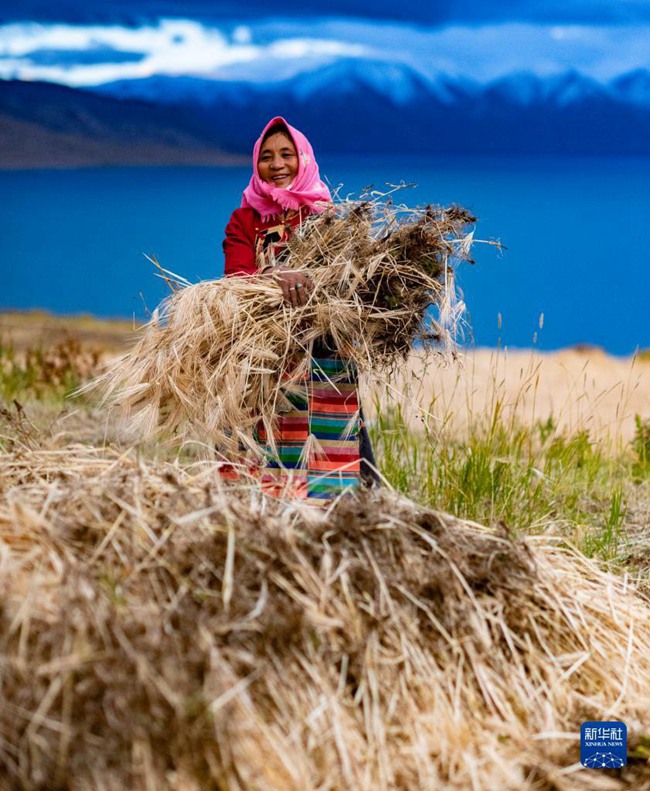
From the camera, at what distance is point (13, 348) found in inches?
261

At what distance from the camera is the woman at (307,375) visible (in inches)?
126

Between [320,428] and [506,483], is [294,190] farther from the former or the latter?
[506,483]

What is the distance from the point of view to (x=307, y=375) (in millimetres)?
3205

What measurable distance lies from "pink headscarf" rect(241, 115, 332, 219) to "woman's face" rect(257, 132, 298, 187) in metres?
0.02

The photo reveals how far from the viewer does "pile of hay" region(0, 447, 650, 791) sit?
1746 millimetres

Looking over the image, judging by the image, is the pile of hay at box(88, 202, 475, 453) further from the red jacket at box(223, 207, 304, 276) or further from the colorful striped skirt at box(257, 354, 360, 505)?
the red jacket at box(223, 207, 304, 276)

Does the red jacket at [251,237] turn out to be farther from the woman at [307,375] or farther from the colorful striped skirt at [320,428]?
the colorful striped skirt at [320,428]

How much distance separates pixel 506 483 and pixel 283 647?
1658mm

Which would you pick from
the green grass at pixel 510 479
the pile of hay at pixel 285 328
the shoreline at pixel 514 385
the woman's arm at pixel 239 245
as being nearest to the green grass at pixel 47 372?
the shoreline at pixel 514 385

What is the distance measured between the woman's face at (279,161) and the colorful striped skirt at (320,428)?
0.91 meters

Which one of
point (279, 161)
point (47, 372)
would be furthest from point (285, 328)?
point (47, 372)

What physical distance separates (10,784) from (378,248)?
1.97m

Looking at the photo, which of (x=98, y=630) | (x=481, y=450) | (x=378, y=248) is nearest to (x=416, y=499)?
(x=481, y=450)

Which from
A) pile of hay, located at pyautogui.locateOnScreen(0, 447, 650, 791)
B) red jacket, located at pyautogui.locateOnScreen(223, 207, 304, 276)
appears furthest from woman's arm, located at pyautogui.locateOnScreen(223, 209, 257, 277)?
pile of hay, located at pyautogui.locateOnScreen(0, 447, 650, 791)
